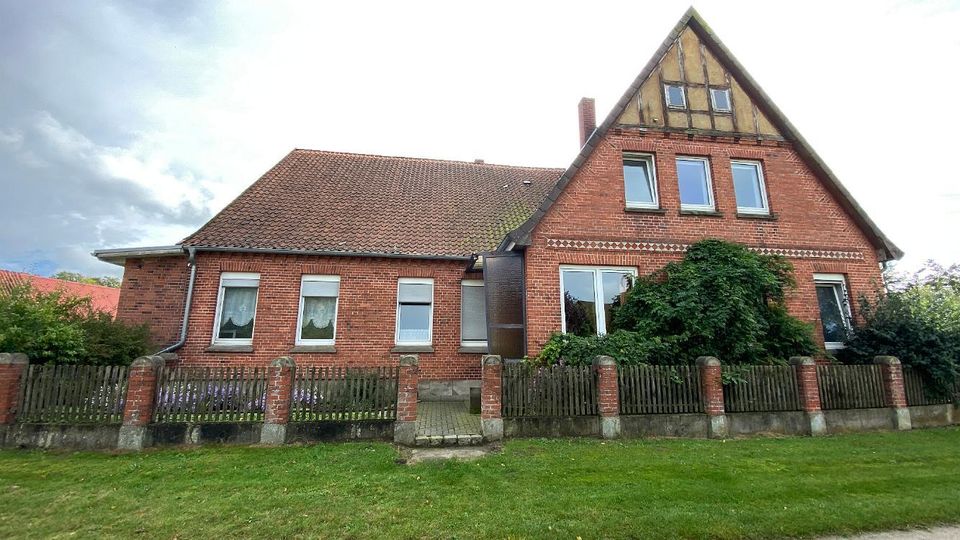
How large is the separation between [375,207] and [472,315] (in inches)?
194

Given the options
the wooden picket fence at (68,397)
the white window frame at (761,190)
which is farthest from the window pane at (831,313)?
the wooden picket fence at (68,397)

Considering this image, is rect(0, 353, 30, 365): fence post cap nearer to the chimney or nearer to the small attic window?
the small attic window

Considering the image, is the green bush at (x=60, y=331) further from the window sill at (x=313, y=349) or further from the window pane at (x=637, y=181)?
the window pane at (x=637, y=181)

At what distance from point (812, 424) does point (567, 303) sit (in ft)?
17.2

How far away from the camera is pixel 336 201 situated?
14.1 metres

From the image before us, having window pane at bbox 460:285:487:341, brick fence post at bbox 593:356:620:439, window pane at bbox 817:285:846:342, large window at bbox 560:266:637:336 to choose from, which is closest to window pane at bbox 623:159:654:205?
large window at bbox 560:266:637:336

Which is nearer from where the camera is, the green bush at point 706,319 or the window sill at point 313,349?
the green bush at point 706,319

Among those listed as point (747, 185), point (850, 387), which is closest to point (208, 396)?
point (850, 387)

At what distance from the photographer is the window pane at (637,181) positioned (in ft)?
37.0

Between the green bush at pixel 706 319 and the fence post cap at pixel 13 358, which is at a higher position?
the green bush at pixel 706 319

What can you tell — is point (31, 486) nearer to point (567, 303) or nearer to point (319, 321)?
point (319, 321)

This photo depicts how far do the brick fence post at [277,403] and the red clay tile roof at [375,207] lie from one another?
509 centimetres

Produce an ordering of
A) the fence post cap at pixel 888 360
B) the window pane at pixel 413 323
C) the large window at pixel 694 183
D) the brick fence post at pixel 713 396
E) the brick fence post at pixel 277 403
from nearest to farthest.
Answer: the brick fence post at pixel 277 403 < the brick fence post at pixel 713 396 < the fence post cap at pixel 888 360 < the large window at pixel 694 183 < the window pane at pixel 413 323

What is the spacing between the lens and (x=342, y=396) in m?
7.45
